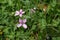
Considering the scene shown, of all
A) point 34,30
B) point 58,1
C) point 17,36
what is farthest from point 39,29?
point 58,1

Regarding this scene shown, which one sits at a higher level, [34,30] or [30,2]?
[30,2]

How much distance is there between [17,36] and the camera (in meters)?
2.91

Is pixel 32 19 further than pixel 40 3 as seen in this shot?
No

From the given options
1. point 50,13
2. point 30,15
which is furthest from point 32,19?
point 50,13

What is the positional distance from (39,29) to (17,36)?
31 centimetres

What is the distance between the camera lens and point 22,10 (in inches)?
125

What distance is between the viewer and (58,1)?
10.5 feet

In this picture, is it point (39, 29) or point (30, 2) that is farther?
point (30, 2)

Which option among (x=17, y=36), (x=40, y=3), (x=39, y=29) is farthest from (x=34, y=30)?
(x=40, y=3)

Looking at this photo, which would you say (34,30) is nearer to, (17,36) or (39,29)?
(39,29)

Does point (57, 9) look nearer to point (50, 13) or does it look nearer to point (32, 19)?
point (50, 13)

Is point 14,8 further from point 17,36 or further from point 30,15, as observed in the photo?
point 17,36

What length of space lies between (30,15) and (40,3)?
0.98 ft

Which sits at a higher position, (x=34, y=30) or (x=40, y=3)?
(x=40, y=3)
